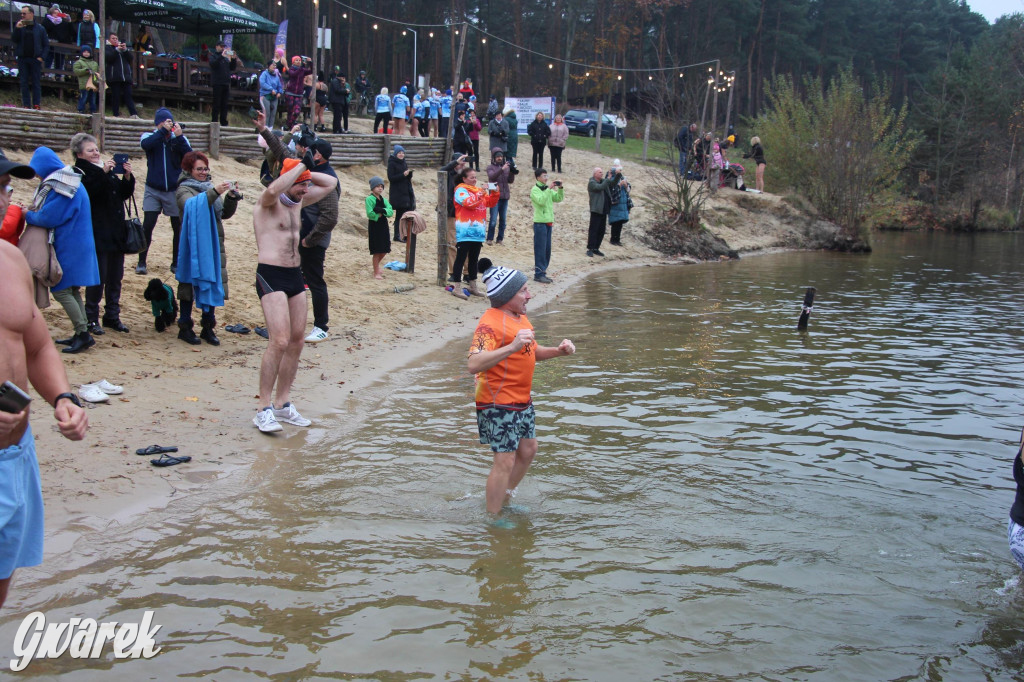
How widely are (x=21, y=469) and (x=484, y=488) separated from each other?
11.8ft

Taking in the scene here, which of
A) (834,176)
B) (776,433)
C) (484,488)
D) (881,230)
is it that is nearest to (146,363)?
(484,488)

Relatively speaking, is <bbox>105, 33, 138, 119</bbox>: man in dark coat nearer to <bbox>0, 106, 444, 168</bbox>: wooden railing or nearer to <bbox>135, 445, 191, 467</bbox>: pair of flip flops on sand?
<bbox>0, 106, 444, 168</bbox>: wooden railing

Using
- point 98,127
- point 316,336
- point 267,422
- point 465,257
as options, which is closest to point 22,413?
point 267,422

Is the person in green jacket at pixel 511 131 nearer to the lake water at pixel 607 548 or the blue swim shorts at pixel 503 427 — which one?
the lake water at pixel 607 548

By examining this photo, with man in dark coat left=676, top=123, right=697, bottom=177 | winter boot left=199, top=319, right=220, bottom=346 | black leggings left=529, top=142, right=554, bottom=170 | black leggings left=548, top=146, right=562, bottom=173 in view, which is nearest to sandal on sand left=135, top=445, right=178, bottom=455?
winter boot left=199, top=319, right=220, bottom=346

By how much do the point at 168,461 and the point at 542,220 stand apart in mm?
10586

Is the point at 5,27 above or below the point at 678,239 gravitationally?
above

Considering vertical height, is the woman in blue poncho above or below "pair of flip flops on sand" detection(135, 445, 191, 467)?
above

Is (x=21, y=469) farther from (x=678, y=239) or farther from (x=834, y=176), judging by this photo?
(x=834, y=176)

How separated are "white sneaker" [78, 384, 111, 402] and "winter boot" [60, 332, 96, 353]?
3.44 feet

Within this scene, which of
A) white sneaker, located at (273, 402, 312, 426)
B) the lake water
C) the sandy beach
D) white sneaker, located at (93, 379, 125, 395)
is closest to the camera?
the lake water

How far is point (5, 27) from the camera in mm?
21047

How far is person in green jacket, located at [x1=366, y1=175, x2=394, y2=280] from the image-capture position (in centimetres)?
1275

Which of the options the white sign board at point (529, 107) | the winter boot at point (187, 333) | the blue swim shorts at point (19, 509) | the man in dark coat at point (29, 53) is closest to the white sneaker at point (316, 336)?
the winter boot at point (187, 333)
